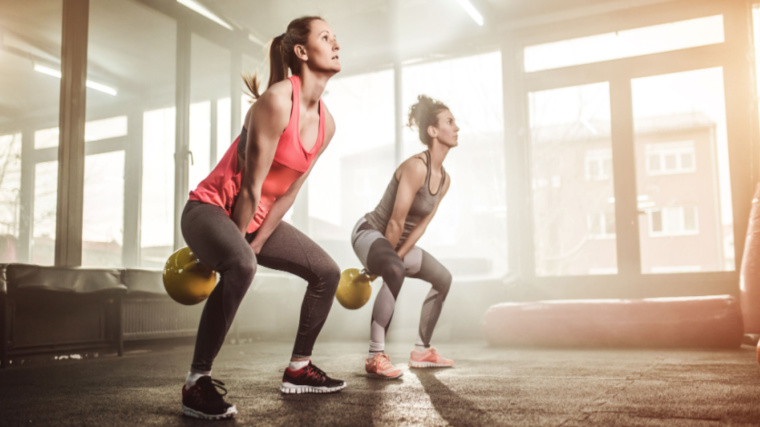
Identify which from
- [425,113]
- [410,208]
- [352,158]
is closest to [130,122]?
[425,113]

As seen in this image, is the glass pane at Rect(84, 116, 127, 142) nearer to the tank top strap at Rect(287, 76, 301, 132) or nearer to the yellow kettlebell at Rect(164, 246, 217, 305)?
the yellow kettlebell at Rect(164, 246, 217, 305)

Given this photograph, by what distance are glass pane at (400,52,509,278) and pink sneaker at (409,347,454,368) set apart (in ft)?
11.1

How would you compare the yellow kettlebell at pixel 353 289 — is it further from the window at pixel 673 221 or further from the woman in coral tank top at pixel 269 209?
the window at pixel 673 221

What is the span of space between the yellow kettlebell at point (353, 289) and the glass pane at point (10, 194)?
261cm

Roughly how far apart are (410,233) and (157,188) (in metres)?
3.22

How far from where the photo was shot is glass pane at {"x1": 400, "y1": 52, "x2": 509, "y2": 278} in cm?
732

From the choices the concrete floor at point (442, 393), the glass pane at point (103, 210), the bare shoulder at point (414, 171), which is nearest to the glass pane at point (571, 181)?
the concrete floor at point (442, 393)

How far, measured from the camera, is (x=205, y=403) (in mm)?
1926

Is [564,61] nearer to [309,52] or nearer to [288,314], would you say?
[288,314]

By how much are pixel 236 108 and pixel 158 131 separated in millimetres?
1299

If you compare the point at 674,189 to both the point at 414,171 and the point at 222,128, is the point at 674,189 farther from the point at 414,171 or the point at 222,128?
the point at 414,171

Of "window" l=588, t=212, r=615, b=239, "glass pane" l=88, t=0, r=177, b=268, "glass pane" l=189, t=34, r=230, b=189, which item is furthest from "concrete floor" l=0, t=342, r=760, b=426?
"window" l=588, t=212, r=615, b=239

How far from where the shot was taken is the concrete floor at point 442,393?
1.88 m

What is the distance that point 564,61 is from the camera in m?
6.74
